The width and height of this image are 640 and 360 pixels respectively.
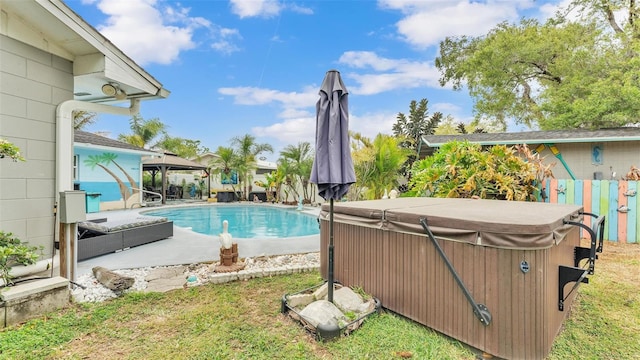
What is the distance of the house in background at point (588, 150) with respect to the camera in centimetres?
889

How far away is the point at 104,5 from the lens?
22.5 feet

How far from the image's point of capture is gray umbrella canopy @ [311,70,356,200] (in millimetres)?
3033

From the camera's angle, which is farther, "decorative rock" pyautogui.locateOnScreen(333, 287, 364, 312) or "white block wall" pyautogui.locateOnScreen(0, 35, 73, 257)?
"white block wall" pyautogui.locateOnScreen(0, 35, 73, 257)

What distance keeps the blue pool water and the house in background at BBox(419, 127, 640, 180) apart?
304 inches

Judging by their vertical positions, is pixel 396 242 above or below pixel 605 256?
above

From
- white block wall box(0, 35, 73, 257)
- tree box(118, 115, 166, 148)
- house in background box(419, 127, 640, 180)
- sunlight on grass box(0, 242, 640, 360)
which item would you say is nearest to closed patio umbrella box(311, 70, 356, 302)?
sunlight on grass box(0, 242, 640, 360)

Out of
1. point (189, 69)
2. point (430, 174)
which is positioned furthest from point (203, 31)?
point (430, 174)

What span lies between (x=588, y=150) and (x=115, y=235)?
13.6 m

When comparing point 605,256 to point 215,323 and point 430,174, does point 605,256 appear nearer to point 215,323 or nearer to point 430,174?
point 430,174

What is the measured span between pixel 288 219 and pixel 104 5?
374 inches

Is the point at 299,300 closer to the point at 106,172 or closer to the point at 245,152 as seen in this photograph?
the point at 106,172

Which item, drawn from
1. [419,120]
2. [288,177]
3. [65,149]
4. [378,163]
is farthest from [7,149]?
[419,120]

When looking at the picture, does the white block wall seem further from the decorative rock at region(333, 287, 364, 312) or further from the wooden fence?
the wooden fence

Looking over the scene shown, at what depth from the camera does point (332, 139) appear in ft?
9.90
